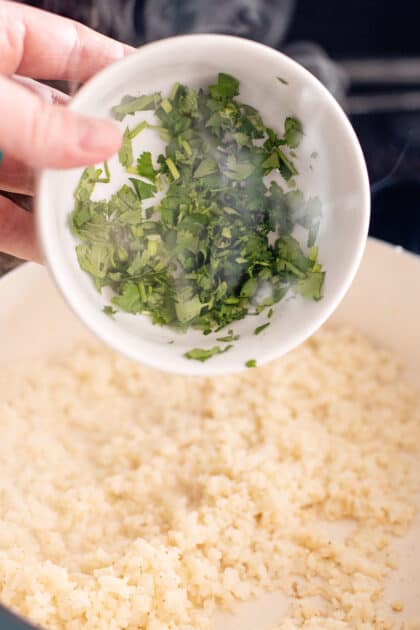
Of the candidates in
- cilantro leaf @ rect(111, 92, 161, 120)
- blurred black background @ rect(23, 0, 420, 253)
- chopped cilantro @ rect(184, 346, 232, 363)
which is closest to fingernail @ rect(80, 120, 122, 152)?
cilantro leaf @ rect(111, 92, 161, 120)

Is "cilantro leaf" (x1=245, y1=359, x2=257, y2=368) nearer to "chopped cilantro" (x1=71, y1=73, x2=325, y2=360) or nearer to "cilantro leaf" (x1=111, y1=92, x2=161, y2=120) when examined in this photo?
"chopped cilantro" (x1=71, y1=73, x2=325, y2=360)

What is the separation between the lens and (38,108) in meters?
0.97

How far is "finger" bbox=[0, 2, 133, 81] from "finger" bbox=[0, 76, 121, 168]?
1.07ft

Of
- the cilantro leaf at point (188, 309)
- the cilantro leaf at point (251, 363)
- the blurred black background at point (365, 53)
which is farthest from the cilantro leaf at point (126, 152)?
the blurred black background at point (365, 53)

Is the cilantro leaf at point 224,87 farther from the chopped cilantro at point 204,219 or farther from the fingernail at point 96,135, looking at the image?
the fingernail at point 96,135

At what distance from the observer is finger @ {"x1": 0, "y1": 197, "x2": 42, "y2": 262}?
4.81ft

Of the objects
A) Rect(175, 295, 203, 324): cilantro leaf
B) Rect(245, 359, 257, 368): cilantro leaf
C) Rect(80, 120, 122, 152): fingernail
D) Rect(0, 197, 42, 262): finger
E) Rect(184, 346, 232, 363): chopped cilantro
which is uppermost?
Rect(80, 120, 122, 152): fingernail

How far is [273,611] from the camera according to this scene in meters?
1.35

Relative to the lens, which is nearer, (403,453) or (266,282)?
(266,282)

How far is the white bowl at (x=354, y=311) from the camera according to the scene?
5.64 ft

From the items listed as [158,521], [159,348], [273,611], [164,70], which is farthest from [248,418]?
[164,70]

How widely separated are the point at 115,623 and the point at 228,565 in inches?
9.0

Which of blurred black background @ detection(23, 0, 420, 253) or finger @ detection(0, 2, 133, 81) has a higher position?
finger @ detection(0, 2, 133, 81)

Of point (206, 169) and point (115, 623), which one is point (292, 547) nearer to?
point (115, 623)
